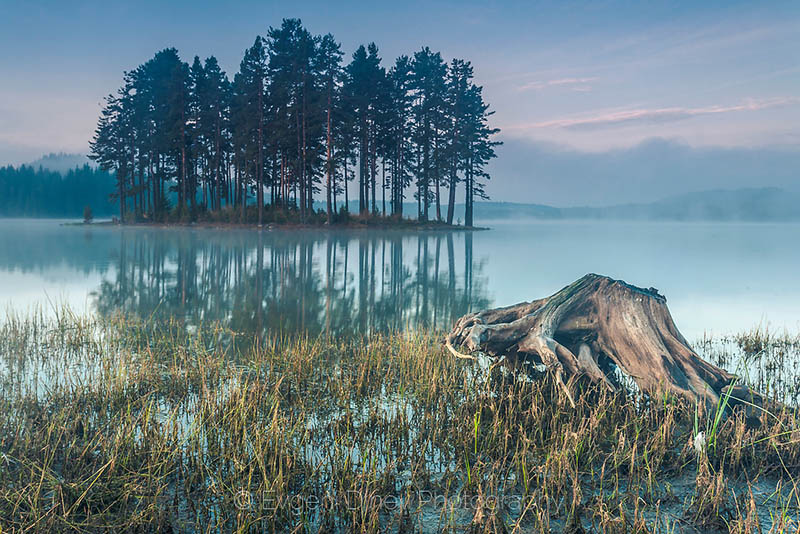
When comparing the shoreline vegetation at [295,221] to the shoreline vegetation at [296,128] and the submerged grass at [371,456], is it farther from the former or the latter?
the submerged grass at [371,456]

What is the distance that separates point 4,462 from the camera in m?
4.14

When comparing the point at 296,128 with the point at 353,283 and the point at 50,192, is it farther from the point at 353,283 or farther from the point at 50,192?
the point at 50,192

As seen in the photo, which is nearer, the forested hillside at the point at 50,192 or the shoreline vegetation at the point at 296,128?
the shoreline vegetation at the point at 296,128

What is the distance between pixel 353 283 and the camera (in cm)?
1739

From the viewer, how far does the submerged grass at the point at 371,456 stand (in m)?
3.60

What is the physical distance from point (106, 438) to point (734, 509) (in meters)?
5.02

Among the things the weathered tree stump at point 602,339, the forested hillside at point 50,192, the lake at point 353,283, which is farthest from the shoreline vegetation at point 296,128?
the forested hillside at point 50,192

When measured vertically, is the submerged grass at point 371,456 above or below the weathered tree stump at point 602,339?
below

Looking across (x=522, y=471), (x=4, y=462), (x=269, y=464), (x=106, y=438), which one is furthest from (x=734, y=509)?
(x=4, y=462)

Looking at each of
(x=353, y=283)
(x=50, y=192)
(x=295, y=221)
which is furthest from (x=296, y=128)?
(x=50, y=192)

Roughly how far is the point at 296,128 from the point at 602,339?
157ft

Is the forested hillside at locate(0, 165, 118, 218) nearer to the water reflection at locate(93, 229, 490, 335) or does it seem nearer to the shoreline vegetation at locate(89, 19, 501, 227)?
the shoreline vegetation at locate(89, 19, 501, 227)

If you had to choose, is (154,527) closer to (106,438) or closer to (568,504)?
(106,438)

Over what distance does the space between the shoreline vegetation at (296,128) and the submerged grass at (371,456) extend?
140 ft
